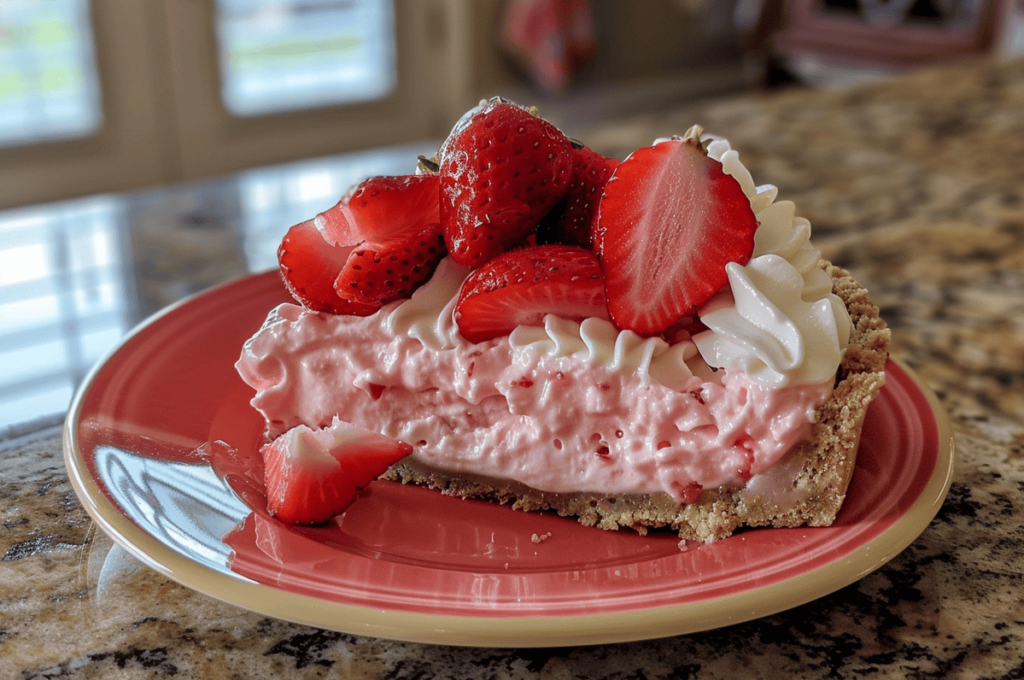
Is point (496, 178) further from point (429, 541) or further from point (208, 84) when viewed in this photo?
point (208, 84)

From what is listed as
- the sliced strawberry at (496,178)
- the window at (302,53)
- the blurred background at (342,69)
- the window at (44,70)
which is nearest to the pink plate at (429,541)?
the sliced strawberry at (496,178)

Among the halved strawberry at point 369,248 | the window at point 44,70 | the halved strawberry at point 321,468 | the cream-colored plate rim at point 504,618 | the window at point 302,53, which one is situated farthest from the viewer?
the window at point 302,53

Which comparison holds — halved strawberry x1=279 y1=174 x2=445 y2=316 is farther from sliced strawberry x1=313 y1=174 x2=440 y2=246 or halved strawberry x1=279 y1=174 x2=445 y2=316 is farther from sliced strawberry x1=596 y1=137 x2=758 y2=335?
sliced strawberry x1=596 y1=137 x2=758 y2=335

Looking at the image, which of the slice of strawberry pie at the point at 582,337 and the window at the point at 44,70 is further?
the window at the point at 44,70

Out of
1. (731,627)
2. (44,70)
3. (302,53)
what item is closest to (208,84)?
(302,53)

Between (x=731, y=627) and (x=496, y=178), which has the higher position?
(x=496, y=178)

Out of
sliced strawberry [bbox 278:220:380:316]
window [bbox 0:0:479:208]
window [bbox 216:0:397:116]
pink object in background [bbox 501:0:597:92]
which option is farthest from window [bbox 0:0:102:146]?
sliced strawberry [bbox 278:220:380:316]

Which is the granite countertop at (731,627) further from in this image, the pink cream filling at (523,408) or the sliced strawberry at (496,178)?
the sliced strawberry at (496,178)
